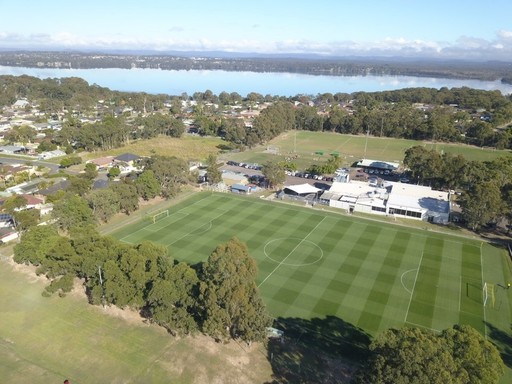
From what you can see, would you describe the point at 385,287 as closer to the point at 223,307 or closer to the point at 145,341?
the point at 223,307

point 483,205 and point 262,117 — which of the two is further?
point 262,117

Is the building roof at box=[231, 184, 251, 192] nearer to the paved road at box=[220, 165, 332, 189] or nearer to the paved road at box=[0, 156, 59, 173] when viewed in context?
the paved road at box=[220, 165, 332, 189]

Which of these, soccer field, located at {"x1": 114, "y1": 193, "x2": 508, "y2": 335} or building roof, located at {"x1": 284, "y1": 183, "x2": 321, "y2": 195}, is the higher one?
building roof, located at {"x1": 284, "y1": 183, "x2": 321, "y2": 195}

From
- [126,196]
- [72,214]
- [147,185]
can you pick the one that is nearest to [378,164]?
[147,185]

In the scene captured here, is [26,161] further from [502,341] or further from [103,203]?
[502,341]

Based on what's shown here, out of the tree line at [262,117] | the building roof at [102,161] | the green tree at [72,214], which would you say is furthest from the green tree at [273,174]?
the building roof at [102,161]

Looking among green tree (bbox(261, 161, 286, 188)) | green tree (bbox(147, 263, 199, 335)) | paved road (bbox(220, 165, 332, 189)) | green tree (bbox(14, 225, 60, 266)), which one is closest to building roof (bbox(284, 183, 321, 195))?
green tree (bbox(261, 161, 286, 188))
